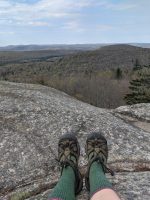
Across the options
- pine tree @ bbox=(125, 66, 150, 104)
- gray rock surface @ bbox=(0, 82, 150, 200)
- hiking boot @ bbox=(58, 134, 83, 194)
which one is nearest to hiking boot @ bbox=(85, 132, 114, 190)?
hiking boot @ bbox=(58, 134, 83, 194)

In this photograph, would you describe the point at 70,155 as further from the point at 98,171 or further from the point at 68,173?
the point at 98,171

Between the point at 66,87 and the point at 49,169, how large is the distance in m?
115

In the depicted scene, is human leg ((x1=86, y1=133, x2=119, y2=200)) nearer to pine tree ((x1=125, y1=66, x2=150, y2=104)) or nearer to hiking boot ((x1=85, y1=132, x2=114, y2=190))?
hiking boot ((x1=85, y1=132, x2=114, y2=190))

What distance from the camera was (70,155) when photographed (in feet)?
18.3

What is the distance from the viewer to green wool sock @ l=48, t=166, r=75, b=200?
4184 mm

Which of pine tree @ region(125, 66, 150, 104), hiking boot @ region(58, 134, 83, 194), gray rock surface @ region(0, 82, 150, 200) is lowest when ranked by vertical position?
pine tree @ region(125, 66, 150, 104)

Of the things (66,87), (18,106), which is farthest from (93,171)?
(66,87)

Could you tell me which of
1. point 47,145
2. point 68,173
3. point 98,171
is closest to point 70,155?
point 68,173

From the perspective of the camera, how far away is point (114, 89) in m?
113

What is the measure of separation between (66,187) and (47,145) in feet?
9.53

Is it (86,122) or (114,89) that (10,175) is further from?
(114,89)

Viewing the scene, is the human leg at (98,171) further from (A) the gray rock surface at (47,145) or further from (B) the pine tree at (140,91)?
(B) the pine tree at (140,91)

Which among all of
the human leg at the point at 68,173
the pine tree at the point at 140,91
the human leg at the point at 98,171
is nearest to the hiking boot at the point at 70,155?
the human leg at the point at 68,173

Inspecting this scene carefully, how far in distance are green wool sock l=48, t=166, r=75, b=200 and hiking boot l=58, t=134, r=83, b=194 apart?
3.2 inches
